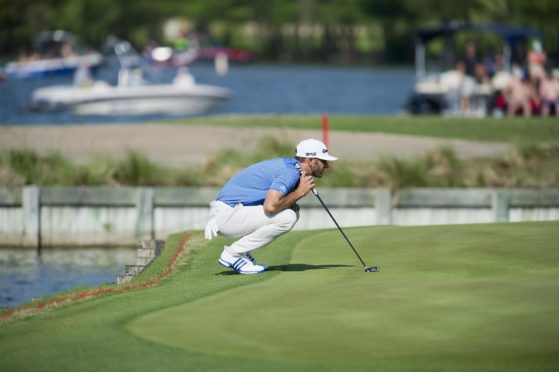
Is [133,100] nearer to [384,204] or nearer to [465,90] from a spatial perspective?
[465,90]

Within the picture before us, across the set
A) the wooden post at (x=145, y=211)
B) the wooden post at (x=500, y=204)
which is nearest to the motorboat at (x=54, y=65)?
the wooden post at (x=145, y=211)

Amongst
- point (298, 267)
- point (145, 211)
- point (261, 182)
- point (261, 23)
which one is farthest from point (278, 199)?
point (261, 23)

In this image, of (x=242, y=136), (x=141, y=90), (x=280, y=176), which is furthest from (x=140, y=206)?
(x=141, y=90)

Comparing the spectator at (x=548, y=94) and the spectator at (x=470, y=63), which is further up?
the spectator at (x=470, y=63)

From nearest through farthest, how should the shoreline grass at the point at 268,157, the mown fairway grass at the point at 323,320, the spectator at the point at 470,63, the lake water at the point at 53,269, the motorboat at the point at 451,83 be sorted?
1. the mown fairway grass at the point at 323,320
2. the lake water at the point at 53,269
3. the shoreline grass at the point at 268,157
4. the motorboat at the point at 451,83
5. the spectator at the point at 470,63

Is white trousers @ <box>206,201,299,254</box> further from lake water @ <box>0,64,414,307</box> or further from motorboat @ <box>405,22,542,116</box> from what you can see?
motorboat @ <box>405,22,542,116</box>

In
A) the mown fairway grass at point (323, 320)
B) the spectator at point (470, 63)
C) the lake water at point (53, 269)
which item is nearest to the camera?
the mown fairway grass at point (323, 320)

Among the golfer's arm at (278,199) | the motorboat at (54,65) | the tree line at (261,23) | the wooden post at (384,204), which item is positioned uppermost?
the tree line at (261,23)

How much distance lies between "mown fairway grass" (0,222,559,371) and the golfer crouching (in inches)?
16.7

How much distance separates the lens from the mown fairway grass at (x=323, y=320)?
9.71 metres

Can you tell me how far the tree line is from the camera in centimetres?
14338

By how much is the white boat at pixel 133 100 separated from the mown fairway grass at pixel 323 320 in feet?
131

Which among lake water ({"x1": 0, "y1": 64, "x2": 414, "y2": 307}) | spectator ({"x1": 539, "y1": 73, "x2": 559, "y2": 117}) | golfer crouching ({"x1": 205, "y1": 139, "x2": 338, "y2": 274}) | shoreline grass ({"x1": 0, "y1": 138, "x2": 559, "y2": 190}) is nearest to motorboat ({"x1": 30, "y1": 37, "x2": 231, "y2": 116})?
lake water ({"x1": 0, "y1": 64, "x2": 414, "y2": 307})

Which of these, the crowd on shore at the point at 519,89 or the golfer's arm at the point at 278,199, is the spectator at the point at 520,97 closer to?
the crowd on shore at the point at 519,89
